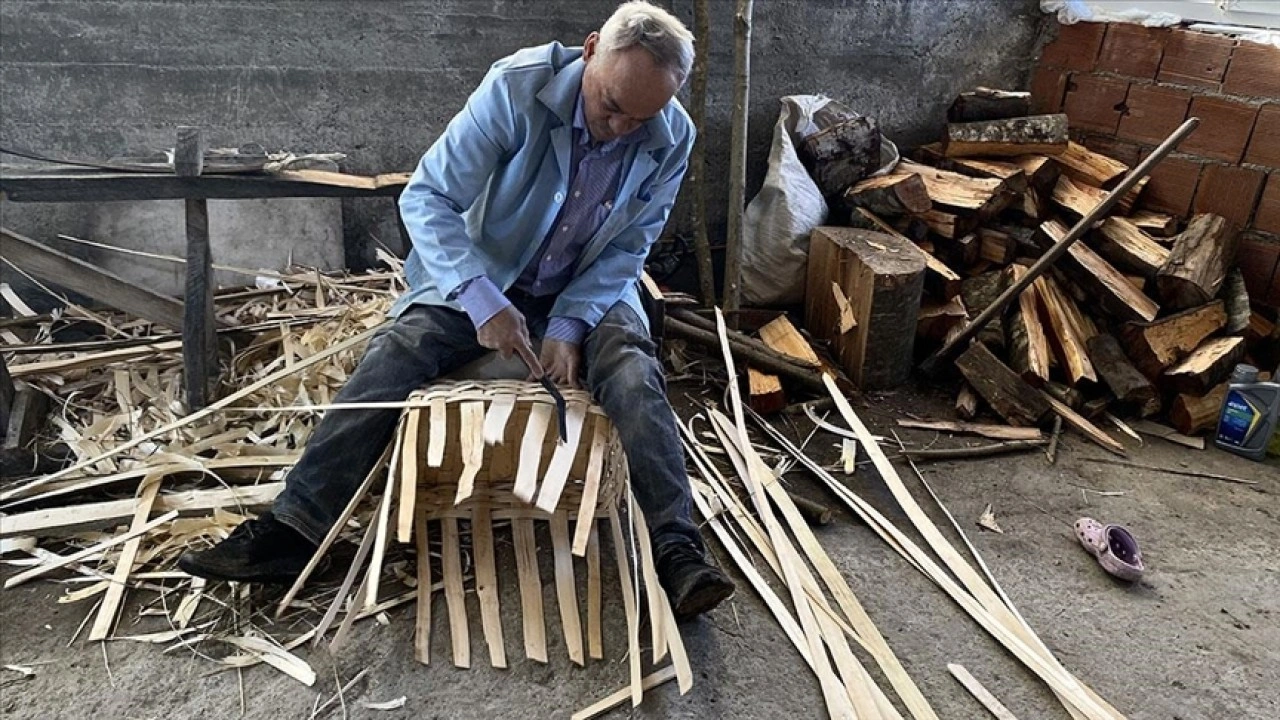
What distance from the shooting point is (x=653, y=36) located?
1.94 m

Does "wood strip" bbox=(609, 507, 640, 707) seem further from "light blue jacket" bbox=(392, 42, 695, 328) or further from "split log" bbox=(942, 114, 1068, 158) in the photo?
"split log" bbox=(942, 114, 1068, 158)

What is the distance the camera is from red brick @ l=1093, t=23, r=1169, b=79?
3.91 m

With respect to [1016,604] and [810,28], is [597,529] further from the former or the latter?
[810,28]

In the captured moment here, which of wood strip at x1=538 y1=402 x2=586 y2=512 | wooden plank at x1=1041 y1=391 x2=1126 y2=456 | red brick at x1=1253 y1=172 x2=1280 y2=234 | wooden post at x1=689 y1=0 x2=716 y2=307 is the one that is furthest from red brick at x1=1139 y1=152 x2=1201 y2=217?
wood strip at x1=538 y1=402 x2=586 y2=512

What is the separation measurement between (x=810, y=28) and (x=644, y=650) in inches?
121

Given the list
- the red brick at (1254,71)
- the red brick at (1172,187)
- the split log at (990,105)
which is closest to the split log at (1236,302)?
the red brick at (1172,187)

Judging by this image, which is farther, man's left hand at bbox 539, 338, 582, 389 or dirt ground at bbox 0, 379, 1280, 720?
man's left hand at bbox 539, 338, 582, 389

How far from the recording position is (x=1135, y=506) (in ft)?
9.58

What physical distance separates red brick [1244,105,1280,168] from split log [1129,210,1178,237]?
1.22ft

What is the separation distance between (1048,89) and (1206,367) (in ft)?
5.86

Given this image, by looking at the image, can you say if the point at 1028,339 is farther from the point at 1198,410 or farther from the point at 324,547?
the point at 324,547

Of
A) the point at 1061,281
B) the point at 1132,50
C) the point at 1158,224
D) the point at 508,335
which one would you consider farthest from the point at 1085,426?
the point at 508,335

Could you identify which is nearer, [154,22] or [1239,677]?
[1239,677]

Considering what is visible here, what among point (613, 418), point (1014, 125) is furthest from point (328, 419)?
point (1014, 125)
